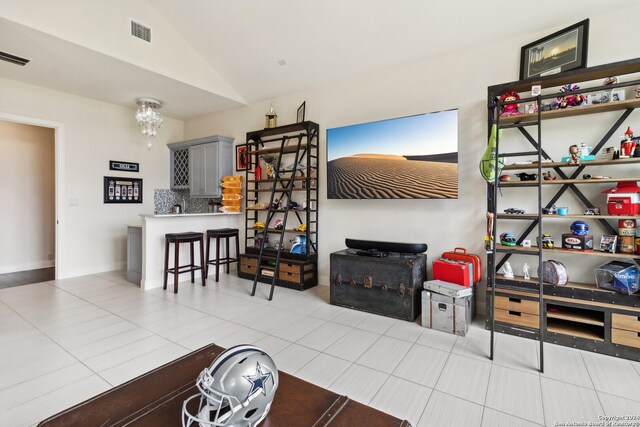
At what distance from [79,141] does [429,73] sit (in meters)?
5.48

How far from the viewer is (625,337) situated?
8.00ft

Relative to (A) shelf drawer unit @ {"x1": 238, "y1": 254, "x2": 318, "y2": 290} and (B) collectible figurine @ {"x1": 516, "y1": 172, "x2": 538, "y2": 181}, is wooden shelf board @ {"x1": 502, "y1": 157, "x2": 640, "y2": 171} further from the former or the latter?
(A) shelf drawer unit @ {"x1": 238, "y1": 254, "x2": 318, "y2": 290}

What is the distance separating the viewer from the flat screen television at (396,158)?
339 cm

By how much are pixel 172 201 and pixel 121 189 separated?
0.99 m

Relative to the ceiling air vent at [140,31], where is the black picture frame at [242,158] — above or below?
below

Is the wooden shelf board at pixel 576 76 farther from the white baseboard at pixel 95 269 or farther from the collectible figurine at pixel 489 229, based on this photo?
the white baseboard at pixel 95 269

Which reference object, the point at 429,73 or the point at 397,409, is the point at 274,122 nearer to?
the point at 429,73

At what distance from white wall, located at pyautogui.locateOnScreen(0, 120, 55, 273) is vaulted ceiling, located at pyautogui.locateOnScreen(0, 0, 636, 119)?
5.14ft

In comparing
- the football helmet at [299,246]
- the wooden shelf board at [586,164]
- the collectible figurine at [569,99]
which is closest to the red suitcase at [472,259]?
the wooden shelf board at [586,164]

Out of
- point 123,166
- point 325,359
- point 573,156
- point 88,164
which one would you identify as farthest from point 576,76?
point 88,164

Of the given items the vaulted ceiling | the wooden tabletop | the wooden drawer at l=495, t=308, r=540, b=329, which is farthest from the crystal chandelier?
the wooden drawer at l=495, t=308, r=540, b=329

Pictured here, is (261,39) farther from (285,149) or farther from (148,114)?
(148,114)

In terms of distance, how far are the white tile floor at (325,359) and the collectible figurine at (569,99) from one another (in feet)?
7.04

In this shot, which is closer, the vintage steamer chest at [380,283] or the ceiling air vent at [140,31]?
the vintage steamer chest at [380,283]
